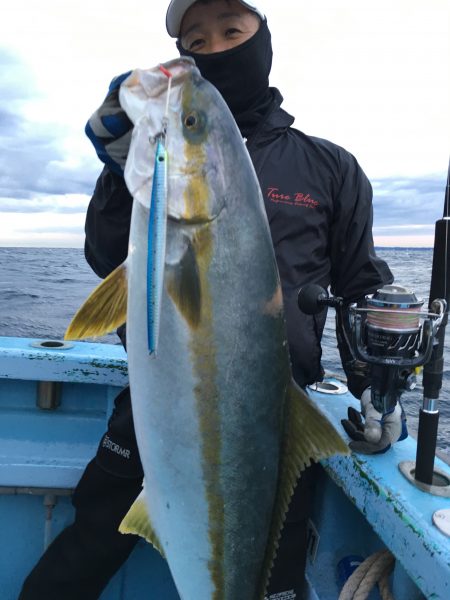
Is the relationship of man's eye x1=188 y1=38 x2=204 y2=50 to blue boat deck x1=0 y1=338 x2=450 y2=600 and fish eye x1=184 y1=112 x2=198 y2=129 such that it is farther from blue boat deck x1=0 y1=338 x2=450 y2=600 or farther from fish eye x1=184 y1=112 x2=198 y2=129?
blue boat deck x1=0 y1=338 x2=450 y2=600

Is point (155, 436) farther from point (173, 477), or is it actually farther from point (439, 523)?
point (439, 523)

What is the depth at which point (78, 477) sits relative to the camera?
299 centimetres

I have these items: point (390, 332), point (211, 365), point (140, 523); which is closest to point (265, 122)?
point (390, 332)

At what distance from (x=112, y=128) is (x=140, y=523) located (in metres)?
1.36

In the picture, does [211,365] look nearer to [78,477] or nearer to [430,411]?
[430,411]

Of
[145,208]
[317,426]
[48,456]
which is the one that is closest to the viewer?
[145,208]

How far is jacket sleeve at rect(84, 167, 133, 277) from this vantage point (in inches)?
Result: 80.2

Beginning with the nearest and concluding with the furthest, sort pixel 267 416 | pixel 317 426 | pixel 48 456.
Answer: pixel 267 416 < pixel 317 426 < pixel 48 456

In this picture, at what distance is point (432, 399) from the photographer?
2125mm

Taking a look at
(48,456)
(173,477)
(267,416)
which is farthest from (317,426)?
(48,456)

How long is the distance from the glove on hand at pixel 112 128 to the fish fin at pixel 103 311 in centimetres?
45

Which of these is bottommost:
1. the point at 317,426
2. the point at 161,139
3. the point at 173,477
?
the point at 173,477

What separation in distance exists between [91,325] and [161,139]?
0.63m

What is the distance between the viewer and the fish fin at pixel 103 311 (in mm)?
1591
